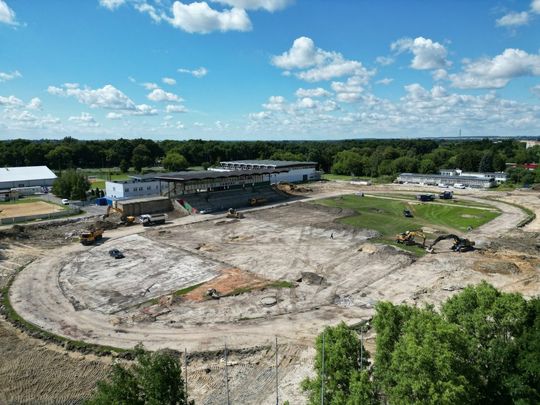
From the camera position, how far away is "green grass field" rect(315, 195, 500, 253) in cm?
5959

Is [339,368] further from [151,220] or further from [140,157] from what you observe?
[140,157]

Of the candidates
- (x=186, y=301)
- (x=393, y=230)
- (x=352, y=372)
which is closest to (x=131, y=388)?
(x=352, y=372)

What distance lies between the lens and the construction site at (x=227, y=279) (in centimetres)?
2369

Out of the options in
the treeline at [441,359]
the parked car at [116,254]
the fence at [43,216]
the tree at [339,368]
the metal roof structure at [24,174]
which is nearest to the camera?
the treeline at [441,359]

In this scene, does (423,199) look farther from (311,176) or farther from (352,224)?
(311,176)

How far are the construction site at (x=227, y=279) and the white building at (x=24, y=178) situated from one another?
155 ft

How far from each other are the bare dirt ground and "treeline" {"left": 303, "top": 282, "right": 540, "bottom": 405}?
66.8 m

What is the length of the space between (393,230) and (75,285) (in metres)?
43.3

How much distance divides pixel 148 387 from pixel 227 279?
22.7m

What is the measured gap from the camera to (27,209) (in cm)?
7231

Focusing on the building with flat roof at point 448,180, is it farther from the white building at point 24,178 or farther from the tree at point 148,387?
the tree at point 148,387

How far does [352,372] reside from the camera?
642 inches

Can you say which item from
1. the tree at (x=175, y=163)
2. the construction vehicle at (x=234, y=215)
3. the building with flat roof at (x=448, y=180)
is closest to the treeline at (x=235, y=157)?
the tree at (x=175, y=163)

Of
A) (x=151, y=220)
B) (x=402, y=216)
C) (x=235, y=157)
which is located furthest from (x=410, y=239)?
(x=235, y=157)
